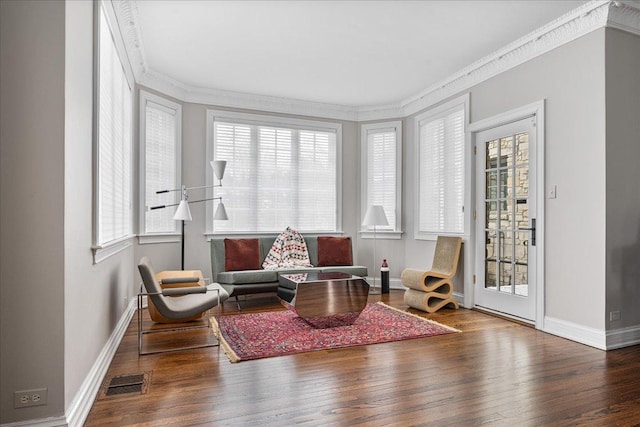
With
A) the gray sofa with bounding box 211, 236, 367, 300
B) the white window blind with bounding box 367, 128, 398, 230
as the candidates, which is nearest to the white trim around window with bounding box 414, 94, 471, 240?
the white window blind with bounding box 367, 128, 398, 230

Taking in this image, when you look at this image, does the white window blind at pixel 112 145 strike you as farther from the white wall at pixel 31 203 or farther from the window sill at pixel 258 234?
the window sill at pixel 258 234

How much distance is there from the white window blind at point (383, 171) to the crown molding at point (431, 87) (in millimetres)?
309

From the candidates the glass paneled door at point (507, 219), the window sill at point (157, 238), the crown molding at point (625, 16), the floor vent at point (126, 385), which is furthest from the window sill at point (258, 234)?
the crown molding at point (625, 16)

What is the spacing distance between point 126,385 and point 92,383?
25 cm

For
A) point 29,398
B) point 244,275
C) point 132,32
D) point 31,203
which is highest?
point 132,32

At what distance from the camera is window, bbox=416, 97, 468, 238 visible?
532cm

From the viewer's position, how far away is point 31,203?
78.7 inches

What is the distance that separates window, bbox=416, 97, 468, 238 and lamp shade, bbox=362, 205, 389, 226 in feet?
1.69

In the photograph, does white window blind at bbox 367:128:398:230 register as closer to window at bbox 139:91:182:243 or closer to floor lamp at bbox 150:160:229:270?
floor lamp at bbox 150:160:229:270

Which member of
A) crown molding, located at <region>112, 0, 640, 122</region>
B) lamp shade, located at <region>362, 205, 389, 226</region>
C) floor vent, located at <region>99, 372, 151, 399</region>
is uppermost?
crown molding, located at <region>112, 0, 640, 122</region>

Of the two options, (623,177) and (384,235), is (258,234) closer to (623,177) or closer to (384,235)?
(384,235)

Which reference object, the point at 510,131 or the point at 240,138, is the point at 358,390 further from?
the point at 240,138

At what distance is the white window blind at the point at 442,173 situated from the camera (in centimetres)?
534

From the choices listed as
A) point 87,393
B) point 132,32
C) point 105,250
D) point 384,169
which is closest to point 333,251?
point 384,169
